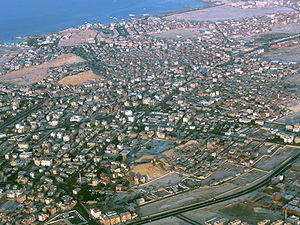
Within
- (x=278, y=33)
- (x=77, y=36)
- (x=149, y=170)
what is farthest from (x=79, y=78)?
(x=278, y=33)

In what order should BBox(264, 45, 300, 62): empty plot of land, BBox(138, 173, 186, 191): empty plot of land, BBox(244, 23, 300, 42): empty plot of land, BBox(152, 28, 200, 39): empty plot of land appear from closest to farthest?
BBox(138, 173, 186, 191): empty plot of land
BBox(264, 45, 300, 62): empty plot of land
BBox(244, 23, 300, 42): empty plot of land
BBox(152, 28, 200, 39): empty plot of land

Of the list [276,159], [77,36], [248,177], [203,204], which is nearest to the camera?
[203,204]

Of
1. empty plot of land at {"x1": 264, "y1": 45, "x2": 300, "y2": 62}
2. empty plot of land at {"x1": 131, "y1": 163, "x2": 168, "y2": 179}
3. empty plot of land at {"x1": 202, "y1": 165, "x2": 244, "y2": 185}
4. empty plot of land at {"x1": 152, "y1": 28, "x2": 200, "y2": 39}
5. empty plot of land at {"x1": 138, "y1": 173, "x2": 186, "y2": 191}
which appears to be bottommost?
empty plot of land at {"x1": 202, "y1": 165, "x2": 244, "y2": 185}

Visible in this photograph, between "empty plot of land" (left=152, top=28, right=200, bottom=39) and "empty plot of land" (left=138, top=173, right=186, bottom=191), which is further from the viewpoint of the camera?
"empty plot of land" (left=152, top=28, right=200, bottom=39)

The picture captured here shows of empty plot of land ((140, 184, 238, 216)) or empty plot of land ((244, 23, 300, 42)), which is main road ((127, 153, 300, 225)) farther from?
empty plot of land ((244, 23, 300, 42))

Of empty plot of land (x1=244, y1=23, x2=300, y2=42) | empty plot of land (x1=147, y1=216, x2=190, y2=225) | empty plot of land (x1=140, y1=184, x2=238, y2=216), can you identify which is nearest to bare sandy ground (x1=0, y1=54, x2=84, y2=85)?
empty plot of land (x1=244, y1=23, x2=300, y2=42)

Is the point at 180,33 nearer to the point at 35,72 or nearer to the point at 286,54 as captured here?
the point at 286,54

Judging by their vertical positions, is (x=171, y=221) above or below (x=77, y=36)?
below

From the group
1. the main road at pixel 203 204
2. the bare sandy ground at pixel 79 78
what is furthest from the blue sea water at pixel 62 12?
the main road at pixel 203 204
